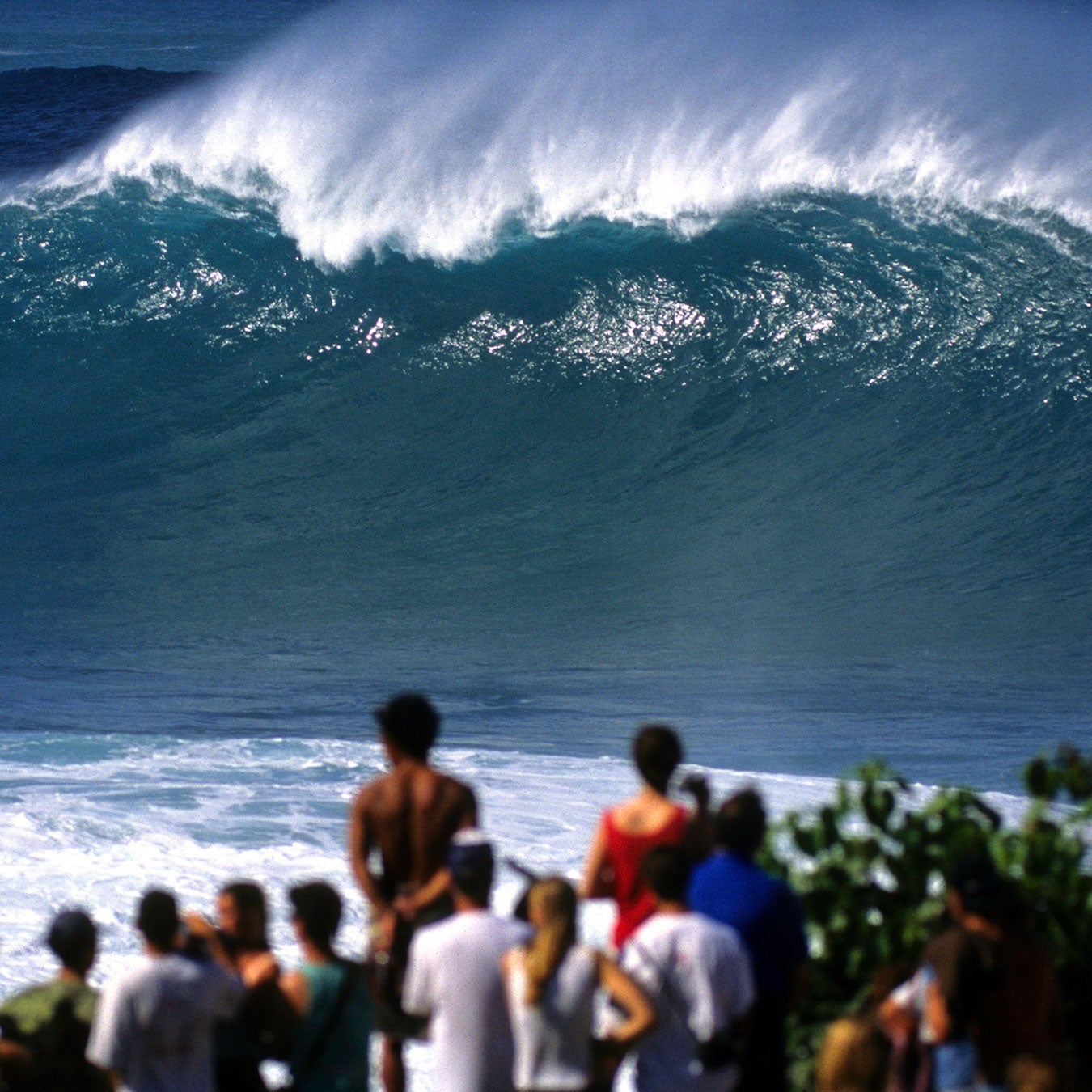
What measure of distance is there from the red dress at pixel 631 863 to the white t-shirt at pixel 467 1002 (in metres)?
0.44

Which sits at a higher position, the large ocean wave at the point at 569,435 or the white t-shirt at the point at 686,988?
the large ocean wave at the point at 569,435

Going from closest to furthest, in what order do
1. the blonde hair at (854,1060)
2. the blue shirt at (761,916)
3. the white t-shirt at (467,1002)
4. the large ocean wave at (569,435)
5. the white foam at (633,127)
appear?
the blonde hair at (854,1060)
the white t-shirt at (467,1002)
the blue shirt at (761,916)
the large ocean wave at (569,435)
the white foam at (633,127)

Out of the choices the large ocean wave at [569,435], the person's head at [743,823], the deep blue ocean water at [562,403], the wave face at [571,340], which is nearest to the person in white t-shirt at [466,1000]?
the person's head at [743,823]

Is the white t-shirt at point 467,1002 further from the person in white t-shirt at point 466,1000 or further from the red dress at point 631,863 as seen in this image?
the red dress at point 631,863

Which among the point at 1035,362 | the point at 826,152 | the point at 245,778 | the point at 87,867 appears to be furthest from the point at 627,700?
the point at 826,152

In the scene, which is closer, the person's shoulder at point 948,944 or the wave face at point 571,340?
the person's shoulder at point 948,944

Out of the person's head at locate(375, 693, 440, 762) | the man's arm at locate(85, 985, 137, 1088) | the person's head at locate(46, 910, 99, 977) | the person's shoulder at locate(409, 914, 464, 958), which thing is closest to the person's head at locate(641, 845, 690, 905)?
the person's shoulder at locate(409, 914, 464, 958)

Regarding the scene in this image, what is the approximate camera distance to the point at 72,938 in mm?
3914

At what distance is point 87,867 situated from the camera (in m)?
7.11

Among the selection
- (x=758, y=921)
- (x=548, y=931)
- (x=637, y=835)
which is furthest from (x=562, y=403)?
(x=548, y=931)

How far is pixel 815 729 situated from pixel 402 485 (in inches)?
214

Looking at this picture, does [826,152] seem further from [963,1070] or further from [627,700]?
[963,1070]

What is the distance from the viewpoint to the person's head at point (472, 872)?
3.88 metres

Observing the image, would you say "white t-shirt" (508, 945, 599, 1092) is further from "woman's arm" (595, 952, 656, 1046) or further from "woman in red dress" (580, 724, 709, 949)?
"woman in red dress" (580, 724, 709, 949)
